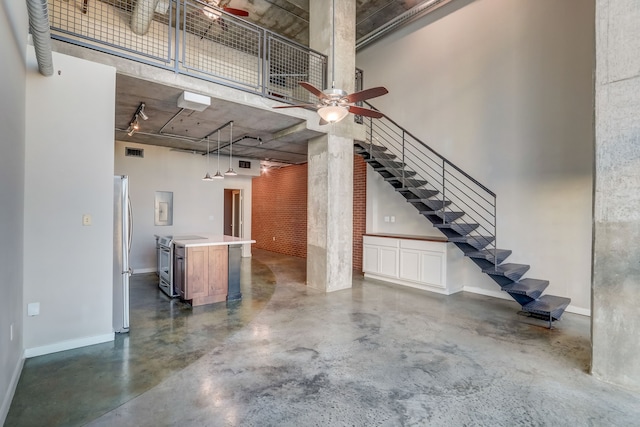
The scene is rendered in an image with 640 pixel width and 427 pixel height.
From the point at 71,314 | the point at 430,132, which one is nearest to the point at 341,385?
the point at 71,314

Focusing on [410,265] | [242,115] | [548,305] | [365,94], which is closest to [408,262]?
[410,265]

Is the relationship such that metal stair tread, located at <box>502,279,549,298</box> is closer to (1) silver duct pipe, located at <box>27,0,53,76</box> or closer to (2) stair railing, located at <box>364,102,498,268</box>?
(2) stair railing, located at <box>364,102,498,268</box>

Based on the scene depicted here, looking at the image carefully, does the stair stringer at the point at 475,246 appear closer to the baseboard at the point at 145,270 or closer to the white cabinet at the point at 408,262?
the white cabinet at the point at 408,262

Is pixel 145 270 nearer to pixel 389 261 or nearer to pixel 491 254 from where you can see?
pixel 389 261

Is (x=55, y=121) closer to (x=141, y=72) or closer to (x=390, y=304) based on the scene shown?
(x=141, y=72)

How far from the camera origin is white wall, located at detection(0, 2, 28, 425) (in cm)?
230

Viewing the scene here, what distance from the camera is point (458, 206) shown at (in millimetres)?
6133

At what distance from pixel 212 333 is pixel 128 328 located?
3.50 feet

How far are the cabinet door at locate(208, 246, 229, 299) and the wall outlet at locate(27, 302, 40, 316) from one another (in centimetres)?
228

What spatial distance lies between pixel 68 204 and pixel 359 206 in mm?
6101

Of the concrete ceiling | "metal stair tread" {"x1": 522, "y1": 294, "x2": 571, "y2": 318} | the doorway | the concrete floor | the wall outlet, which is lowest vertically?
the concrete floor

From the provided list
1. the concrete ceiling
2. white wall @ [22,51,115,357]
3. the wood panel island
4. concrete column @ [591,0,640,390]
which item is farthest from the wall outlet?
concrete column @ [591,0,640,390]

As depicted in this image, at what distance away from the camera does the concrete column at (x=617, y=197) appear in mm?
2693

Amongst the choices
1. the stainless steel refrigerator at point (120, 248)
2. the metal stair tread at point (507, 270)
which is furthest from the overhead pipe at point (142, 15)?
the metal stair tread at point (507, 270)
